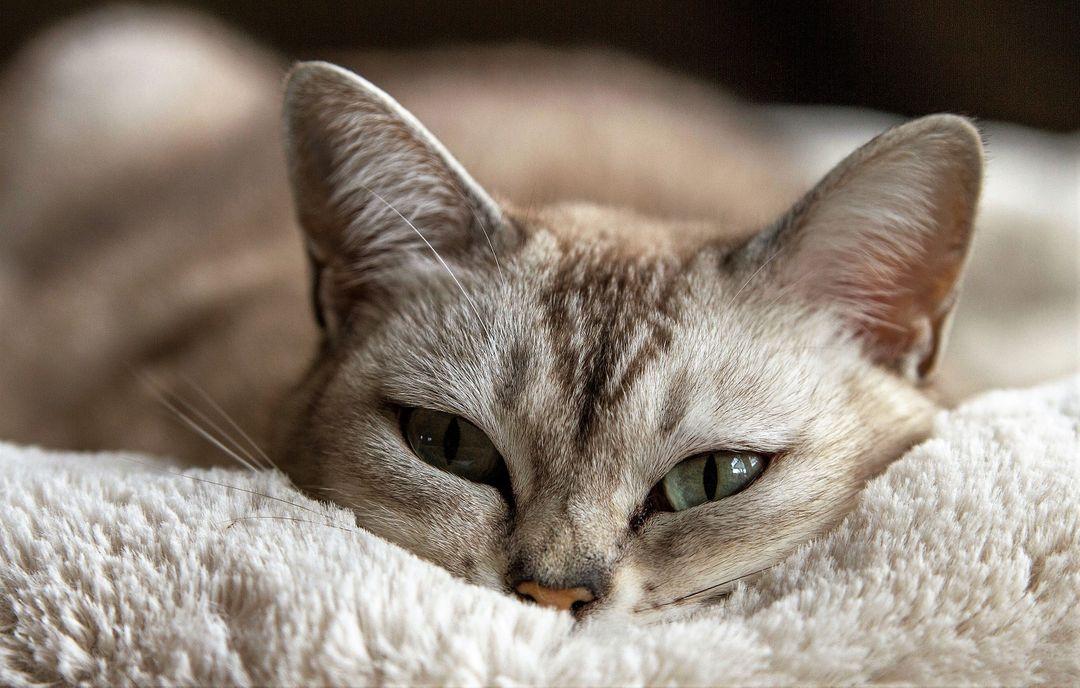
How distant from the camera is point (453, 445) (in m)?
1.25

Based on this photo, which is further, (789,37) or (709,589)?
(789,37)

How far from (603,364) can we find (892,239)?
1.56 feet

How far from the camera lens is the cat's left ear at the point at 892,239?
4.01 feet

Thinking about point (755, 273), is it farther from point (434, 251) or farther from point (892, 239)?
point (434, 251)

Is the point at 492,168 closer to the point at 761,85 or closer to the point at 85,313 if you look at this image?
the point at 85,313

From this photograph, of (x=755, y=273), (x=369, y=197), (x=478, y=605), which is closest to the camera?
(x=478, y=605)

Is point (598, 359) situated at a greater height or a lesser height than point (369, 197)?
lesser

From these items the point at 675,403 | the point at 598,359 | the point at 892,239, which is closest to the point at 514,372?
the point at 598,359

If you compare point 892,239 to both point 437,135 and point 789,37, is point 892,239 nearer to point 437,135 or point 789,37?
point 437,135

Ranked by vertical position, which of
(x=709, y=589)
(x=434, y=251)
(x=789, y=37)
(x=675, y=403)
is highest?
(x=789, y=37)

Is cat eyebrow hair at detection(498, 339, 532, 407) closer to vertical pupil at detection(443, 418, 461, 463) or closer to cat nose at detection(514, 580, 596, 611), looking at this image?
vertical pupil at detection(443, 418, 461, 463)

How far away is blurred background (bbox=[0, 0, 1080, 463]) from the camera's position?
218cm

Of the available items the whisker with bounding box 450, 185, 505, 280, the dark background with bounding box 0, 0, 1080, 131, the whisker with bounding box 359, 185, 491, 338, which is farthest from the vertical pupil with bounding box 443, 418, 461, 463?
the dark background with bounding box 0, 0, 1080, 131

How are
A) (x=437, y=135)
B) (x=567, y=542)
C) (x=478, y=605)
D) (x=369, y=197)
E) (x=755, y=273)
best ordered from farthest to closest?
(x=437, y=135) < (x=369, y=197) < (x=755, y=273) < (x=567, y=542) < (x=478, y=605)
